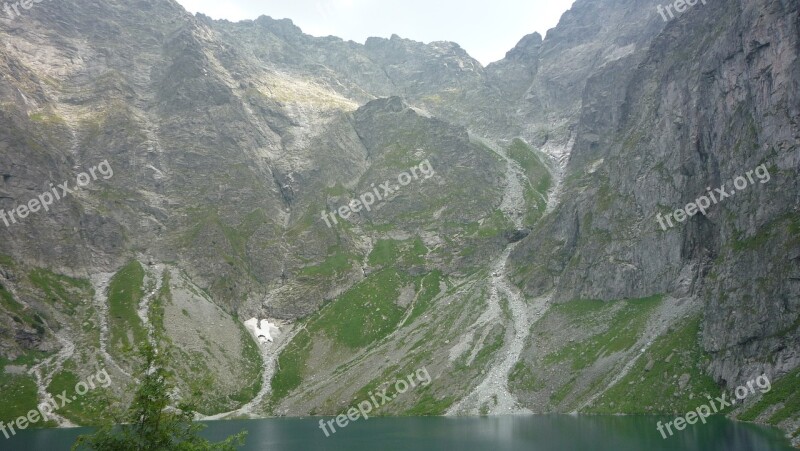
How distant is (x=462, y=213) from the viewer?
199 m

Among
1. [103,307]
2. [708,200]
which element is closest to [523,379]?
[708,200]

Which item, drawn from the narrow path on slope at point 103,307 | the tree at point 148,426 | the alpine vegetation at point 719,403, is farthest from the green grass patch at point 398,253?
the tree at point 148,426

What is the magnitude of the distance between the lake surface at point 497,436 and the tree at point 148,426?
42.9 metres

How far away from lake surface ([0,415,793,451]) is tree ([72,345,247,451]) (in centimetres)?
4291

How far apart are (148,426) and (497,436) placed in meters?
54.5

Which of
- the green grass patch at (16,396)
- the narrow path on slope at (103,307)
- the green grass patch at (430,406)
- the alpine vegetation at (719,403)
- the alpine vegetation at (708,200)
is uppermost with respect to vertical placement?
the narrow path on slope at (103,307)

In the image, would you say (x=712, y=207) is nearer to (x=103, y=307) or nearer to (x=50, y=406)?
(x=50, y=406)

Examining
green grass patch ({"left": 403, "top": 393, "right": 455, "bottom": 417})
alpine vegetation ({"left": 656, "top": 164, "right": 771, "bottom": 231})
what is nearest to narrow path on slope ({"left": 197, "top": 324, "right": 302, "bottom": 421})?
green grass patch ({"left": 403, "top": 393, "right": 455, "bottom": 417})

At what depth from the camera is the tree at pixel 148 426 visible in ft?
74.5

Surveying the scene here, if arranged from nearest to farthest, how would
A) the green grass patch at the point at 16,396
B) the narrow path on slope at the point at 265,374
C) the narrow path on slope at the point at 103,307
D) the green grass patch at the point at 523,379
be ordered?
the green grass patch at the point at 16,396 → the green grass patch at the point at 523,379 → the narrow path on slope at the point at 265,374 → the narrow path on slope at the point at 103,307

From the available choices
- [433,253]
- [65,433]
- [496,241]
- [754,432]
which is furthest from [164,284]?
[754,432]

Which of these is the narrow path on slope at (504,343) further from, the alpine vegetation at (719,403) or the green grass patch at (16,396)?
the green grass patch at (16,396)

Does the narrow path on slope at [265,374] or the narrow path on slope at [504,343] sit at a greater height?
the narrow path on slope at [265,374]

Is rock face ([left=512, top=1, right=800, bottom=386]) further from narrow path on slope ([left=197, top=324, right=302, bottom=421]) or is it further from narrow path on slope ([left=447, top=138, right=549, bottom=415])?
narrow path on slope ([left=197, top=324, right=302, bottom=421])
